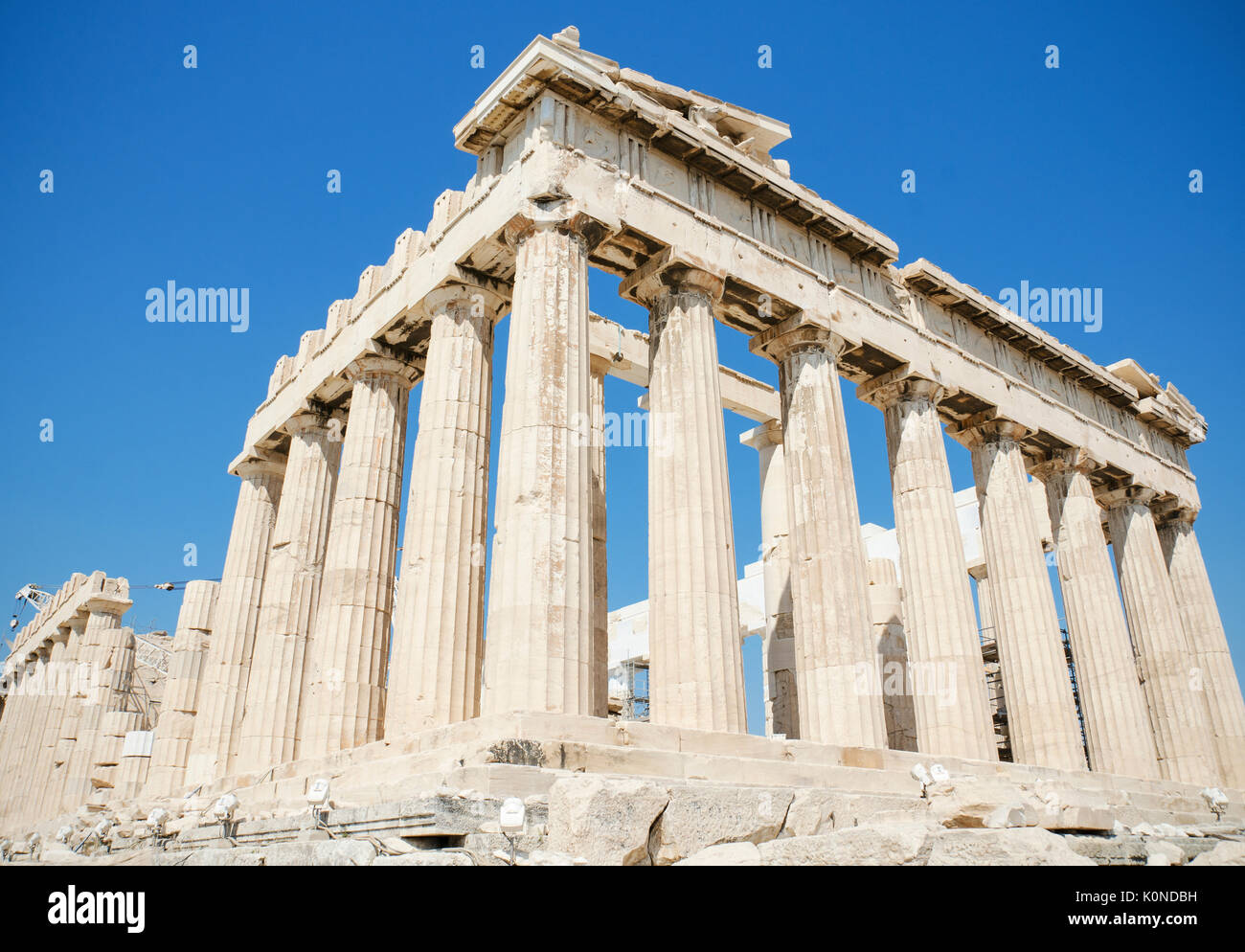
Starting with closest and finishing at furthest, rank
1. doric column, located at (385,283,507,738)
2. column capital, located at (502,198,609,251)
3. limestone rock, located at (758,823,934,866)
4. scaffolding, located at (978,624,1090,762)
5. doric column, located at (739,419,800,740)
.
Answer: limestone rock, located at (758,823,934,866)
doric column, located at (385,283,507,738)
column capital, located at (502,198,609,251)
doric column, located at (739,419,800,740)
scaffolding, located at (978,624,1090,762)

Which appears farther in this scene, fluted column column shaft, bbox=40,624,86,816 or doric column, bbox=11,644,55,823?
doric column, bbox=11,644,55,823

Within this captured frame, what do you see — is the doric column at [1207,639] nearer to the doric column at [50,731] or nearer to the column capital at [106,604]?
the column capital at [106,604]

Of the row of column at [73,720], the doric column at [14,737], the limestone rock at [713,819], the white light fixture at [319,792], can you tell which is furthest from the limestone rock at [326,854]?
the doric column at [14,737]

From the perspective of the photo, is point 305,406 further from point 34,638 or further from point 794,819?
point 34,638

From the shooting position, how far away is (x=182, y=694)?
26.0 metres

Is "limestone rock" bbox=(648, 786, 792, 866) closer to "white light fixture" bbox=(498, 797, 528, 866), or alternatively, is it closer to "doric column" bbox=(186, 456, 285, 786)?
"white light fixture" bbox=(498, 797, 528, 866)

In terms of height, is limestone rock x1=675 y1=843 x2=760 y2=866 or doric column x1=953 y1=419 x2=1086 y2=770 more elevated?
doric column x1=953 y1=419 x2=1086 y2=770

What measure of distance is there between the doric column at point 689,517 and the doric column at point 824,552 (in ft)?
8.94

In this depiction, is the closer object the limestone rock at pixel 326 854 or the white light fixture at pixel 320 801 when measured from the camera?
the limestone rock at pixel 326 854

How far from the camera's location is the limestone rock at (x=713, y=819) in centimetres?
891

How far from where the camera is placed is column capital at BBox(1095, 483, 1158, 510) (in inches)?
1170

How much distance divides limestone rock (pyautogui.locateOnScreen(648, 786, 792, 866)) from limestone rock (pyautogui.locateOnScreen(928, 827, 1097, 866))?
2168 millimetres

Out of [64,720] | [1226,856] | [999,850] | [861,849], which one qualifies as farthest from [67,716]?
[1226,856]

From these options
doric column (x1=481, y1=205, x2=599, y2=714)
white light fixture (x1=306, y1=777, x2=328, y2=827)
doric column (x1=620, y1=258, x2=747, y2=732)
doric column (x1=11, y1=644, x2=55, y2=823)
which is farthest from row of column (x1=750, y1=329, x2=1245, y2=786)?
doric column (x1=11, y1=644, x2=55, y2=823)
